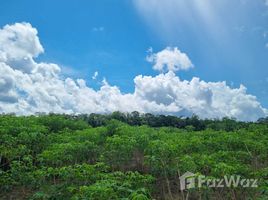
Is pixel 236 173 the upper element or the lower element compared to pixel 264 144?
lower

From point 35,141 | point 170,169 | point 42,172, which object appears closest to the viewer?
point 42,172

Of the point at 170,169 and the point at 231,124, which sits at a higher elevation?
the point at 231,124

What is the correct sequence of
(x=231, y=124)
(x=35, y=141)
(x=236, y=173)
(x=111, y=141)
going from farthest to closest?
(x=231, y=124) < (x=35, y=141) < (x=111, y=141) < (x=236, y=173)

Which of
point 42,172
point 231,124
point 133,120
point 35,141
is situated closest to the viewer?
point 42,172

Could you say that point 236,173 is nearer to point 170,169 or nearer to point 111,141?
point 170,169

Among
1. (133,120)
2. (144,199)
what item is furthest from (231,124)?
(144,199)

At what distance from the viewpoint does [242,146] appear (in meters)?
12.9

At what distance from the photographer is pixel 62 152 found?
1220 centimetres

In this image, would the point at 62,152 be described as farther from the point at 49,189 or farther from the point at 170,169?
Answer: the point at 170,169

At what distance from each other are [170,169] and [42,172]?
4466mm

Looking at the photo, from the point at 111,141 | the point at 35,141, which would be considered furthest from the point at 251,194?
the point at 35,141

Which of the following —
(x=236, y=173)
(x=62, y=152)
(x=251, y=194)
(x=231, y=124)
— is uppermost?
(x=231, y=124)

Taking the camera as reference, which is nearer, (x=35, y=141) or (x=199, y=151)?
(x=199, y=151)

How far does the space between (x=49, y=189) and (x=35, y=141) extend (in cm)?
300
